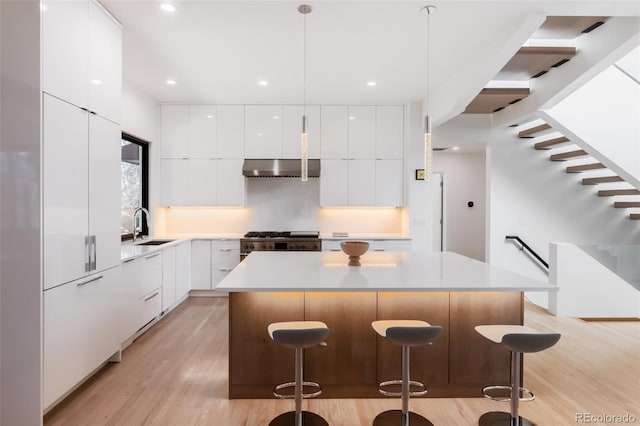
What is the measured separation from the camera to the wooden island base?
2531 millimetres

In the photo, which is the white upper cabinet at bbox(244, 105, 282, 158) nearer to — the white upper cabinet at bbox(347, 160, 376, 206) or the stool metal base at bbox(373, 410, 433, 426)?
the white upper cabinet at bbox(347, 160, 376, 206)

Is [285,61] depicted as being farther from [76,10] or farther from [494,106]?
[494,106]

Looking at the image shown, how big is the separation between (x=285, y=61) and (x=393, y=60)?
1115 mm

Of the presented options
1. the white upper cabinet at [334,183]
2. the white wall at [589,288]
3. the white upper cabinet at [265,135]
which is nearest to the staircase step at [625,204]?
the white wall at [589,288]

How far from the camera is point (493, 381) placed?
2598 mm

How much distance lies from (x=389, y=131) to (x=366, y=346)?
12.3ft

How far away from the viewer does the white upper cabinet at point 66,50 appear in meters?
2.20

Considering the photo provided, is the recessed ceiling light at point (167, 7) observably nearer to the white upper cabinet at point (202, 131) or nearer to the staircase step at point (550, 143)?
the white upper cabinet at point (202, 131)

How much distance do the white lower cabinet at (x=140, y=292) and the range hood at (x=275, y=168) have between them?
69.6 inches

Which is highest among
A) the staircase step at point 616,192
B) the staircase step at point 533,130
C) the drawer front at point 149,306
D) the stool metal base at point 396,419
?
the staircase step at point 533,130

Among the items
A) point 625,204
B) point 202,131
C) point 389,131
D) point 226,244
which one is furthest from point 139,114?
point 625,204

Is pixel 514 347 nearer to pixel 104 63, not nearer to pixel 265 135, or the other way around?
pixel 104 63

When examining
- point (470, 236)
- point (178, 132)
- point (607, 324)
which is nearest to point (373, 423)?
point (607, 324)

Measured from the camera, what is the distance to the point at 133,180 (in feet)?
16.8
